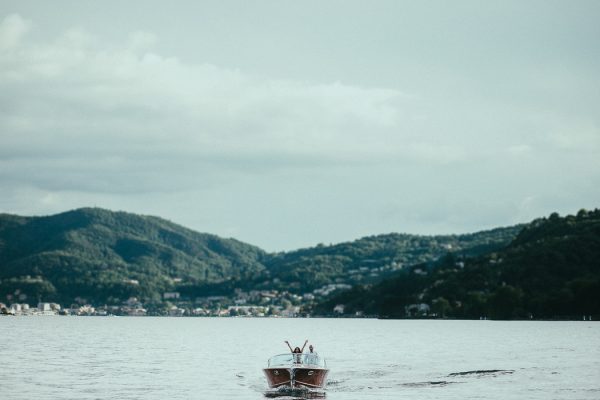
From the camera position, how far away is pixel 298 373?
6762cm

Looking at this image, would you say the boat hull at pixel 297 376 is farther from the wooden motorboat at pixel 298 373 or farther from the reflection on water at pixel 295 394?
the reflection on water at pixel 295 394

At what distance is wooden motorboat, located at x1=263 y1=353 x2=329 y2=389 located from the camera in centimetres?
6762

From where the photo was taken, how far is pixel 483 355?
113062mm

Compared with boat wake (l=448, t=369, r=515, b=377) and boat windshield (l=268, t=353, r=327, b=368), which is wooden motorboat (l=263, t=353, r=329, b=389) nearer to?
boat windshield (l=268, t=353, r=327, b=368)

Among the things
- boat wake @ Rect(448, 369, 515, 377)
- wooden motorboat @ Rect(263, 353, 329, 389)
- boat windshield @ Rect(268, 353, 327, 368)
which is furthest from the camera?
boat wake @ Rect(448, 369, 515, 377)

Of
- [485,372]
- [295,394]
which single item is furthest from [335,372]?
[295,394]

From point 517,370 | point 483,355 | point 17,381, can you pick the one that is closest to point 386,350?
point 483,355

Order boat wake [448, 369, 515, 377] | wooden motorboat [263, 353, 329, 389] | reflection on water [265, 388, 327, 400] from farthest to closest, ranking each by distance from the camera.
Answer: boat wake [448, 369, 515, 377]
wooden motorboat [263, 353, 329, 389]
reflection on water [265, 388, 327, 400]

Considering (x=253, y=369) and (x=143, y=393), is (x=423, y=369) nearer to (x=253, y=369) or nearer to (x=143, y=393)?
(x=253, y=369)

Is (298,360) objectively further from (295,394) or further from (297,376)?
(295,394)

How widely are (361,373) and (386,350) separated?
44721 mm

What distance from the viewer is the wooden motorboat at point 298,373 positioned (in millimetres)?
67625

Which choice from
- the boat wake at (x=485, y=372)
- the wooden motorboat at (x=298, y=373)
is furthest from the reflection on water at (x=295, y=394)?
the boat wake at (x=485, y=372)

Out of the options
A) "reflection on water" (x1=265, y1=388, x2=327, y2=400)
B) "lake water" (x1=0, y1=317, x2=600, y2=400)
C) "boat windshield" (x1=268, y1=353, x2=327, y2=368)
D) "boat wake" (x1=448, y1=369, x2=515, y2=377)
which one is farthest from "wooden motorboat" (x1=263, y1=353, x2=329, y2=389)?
"boat wake" (x1=448, y1=369, x2=515, y2=377)
